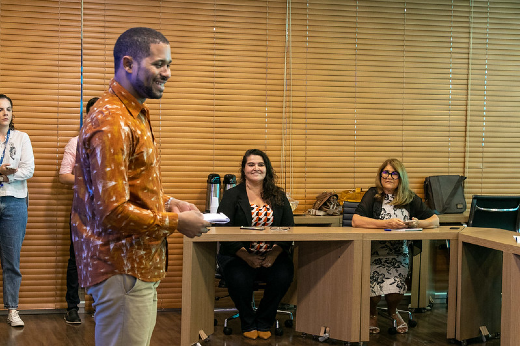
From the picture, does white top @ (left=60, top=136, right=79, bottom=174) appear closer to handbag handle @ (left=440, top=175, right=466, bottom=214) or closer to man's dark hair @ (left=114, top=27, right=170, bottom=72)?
man's dark hair @ (left=114, top=27, right=170, bottom=72)

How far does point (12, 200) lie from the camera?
408 centimetres

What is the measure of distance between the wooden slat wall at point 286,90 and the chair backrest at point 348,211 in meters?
0.61

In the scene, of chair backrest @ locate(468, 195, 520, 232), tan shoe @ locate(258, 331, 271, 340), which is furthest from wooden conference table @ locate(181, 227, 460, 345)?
chair backrest @ locate(468, 195, 520, 232)

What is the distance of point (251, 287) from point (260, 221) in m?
0.48

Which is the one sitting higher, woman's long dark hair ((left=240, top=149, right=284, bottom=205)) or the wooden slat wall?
the wooden slat wall

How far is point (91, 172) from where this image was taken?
5.04 ft

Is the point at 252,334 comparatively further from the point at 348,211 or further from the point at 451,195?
the point at 451,195

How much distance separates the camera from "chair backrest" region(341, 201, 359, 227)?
4473 millimetres

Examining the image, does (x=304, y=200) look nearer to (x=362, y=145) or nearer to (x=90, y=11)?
(x=362, y=145)

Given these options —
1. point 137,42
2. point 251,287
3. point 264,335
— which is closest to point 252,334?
point 264,335

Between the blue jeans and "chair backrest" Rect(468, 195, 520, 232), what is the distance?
139 inches

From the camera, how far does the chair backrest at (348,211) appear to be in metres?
4.47

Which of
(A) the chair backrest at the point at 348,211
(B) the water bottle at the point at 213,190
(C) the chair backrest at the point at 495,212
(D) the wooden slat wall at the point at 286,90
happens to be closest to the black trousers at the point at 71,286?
(D) the wooden slat wall at the point at 286,90

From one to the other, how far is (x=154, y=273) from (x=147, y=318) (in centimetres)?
13
